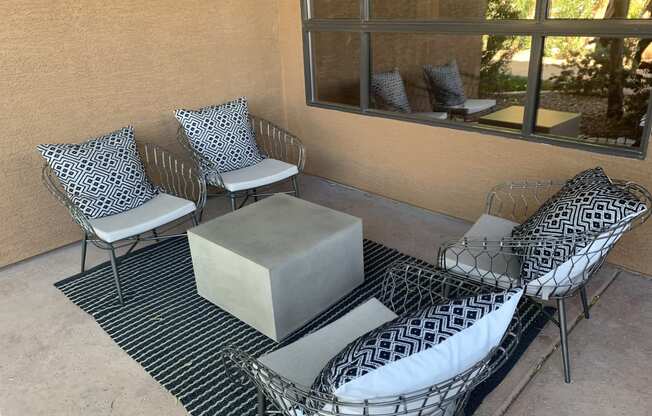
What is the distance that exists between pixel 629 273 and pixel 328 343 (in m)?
1.89

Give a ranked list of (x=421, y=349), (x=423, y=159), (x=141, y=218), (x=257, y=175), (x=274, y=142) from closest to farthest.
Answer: (x=421, y=349), (x=141, y=218), (x=257, y=175), (x=423, y=159), (x=274, y=142)

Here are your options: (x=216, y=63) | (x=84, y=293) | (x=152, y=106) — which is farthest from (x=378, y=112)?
(x=84, y=293)

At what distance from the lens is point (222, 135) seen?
3395 mm

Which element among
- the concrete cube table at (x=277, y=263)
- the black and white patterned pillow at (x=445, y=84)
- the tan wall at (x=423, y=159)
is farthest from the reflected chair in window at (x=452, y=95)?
the concrete cube table at (x=277, y=263)

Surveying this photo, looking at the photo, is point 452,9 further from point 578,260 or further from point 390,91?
point 578,260

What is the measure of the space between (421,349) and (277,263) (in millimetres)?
1144

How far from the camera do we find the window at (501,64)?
2.58 m

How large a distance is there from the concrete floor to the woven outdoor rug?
54mm

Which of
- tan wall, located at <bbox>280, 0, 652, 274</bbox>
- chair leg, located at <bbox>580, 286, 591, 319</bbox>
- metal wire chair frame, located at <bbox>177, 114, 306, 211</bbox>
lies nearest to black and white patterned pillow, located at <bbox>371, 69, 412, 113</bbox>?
tan wall, located at <bbox>280, 0, 652, 274</bbox>

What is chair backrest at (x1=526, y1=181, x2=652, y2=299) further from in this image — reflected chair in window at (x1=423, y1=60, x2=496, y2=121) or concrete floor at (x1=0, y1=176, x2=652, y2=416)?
reflected chair in window at (x1=423, y1=60, x2=496, y2=121)

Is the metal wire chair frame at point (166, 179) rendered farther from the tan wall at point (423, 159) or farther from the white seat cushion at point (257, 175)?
the tan wall at point (423, 159)

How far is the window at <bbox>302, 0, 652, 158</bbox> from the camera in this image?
2.58m

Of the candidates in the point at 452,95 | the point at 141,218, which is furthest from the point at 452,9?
the point at 141,218

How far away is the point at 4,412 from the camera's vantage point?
2008 mm
